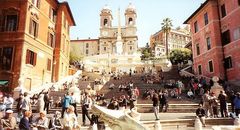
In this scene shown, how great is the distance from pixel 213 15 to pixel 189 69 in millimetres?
11783

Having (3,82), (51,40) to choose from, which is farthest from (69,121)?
(51,40)

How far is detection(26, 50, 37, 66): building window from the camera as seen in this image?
25.5 meters

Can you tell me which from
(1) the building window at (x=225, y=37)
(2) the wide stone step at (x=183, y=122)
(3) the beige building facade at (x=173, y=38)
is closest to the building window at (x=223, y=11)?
(1) the building window at (x=225, y=37)

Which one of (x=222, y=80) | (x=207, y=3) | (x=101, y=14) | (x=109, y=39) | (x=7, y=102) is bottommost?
(x=7, y=102)

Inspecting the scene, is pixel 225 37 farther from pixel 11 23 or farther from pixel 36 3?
pixel 11 23

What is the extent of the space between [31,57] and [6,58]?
8.76 ft

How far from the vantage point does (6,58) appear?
81.0ft

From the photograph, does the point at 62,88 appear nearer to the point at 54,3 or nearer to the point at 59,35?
the point at 59,35

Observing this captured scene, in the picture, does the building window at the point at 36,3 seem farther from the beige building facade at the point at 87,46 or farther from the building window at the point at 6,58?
the beige building facade at the point at 87,46

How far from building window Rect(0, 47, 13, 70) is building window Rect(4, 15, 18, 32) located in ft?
7.59

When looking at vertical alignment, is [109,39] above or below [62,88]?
above

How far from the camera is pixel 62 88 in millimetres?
29422

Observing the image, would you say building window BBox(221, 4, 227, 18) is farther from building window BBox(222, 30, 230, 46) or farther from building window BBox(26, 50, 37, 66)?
building window BBox(26, 50, 37, 66)

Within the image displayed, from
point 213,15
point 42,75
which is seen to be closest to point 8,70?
point 42,75
